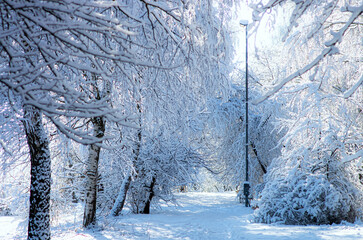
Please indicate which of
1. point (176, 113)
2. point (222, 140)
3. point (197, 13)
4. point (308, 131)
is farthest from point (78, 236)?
point (222, 140)

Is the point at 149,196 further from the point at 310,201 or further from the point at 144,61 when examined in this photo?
the point at 144,61

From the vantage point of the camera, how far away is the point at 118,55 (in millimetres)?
3326

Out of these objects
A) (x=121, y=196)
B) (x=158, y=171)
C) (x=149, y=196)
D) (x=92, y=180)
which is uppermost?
(x=158, y=171)

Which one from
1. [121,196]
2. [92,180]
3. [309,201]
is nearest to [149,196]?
[121,196]

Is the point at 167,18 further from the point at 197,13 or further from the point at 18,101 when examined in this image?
the point at 18,101

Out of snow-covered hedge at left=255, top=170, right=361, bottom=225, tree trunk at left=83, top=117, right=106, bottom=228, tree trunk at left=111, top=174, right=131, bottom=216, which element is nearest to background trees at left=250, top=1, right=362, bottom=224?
snow-covered hedge at left=255, top=170, right=361, bottom=225

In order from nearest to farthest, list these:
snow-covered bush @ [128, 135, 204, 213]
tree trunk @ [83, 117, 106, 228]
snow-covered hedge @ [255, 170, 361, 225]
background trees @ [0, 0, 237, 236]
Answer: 1. background trees @ [0, 0, 237, 236]
2. tree trunk @ [83, 117, 106, 228]
3. snow-covered hedge @ [255, 170, 361, 225]
4. snow-covered bush @ [128, 135, 204, 213]

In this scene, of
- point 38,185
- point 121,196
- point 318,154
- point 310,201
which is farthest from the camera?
point 121,196

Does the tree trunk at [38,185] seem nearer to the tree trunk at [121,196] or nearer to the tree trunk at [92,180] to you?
the tree trunk at [92,180]

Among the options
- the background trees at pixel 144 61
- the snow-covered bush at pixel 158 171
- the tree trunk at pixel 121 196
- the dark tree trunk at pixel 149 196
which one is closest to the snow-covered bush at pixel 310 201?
the background trees at pixel 144 61

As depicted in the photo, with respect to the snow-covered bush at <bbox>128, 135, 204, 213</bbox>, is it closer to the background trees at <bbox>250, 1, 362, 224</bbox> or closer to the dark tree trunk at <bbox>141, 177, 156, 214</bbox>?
the dark tree trunk at <bbox>141, 177, 156, 214</bbox>

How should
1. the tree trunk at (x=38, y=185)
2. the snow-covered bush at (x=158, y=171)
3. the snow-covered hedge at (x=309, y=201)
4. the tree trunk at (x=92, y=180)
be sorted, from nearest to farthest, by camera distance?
the tree trunk at (x=38, y=185) → the tree trunk at (x=92, y=180) → the snow-covered hedge at (x=309, y=201) → the snow-covered bush at (x=158, y=171)

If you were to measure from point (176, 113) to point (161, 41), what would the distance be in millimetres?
2410

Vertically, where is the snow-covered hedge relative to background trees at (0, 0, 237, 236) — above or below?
below
